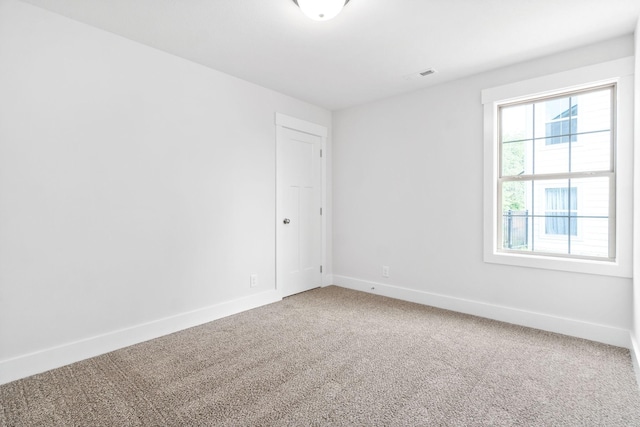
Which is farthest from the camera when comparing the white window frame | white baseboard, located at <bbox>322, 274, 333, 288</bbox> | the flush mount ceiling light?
white baseboard, located at <bbox>322, 274, 333, 288</bbox>

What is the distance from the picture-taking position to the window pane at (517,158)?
3.09m

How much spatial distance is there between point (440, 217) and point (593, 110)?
5.33 ft

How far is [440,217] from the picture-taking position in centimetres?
355

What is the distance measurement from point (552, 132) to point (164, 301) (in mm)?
3935

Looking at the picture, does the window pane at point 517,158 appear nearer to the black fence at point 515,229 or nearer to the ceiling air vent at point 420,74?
the black fence at point 515,229

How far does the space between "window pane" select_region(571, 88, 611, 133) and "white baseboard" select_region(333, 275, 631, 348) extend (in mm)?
1708

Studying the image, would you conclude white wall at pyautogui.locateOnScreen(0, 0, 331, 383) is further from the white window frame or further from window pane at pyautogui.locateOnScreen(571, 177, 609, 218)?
window pane at pyautogui.locateOnScreen(571, 177, 609, 218)

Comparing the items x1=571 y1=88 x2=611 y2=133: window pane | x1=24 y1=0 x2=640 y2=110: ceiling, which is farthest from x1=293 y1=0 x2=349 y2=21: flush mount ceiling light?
x1=571 y1=88 x2=611 y2=133: window pane

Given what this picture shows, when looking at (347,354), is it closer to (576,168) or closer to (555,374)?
(555,374)

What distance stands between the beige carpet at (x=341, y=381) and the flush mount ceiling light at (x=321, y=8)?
7.96 ft

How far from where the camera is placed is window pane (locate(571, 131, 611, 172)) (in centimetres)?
269

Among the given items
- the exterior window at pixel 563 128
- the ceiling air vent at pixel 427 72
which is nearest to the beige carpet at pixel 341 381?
the exterior window at pixel 563 128

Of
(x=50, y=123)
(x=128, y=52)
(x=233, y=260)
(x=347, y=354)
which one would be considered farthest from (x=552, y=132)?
(x=50, y=123)

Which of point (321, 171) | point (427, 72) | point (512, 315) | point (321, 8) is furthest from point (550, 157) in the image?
point (321, 171)
